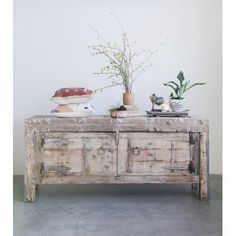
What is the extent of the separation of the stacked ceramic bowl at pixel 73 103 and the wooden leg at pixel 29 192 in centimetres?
63

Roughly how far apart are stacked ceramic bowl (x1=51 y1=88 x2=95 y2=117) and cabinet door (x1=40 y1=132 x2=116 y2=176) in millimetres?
195

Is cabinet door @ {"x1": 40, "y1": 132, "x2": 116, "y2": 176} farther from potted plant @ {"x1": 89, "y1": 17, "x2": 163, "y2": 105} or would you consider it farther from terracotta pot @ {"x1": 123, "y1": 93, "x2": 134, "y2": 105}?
potted plant @ {"x1": 89, "y1": 17, "x2": 163, "y2": 105}

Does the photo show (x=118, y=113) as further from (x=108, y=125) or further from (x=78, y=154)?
(x=78, y=154)

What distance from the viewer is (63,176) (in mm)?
2855

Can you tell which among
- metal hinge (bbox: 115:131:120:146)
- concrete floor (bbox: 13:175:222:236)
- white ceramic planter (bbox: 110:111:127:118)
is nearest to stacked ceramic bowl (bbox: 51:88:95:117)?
white ceramic planter (bbox: 110:111:127:118)

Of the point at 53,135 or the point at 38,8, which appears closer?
the point at 53,135

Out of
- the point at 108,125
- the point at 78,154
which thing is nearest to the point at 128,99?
the point at 108,125

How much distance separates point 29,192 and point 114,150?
0.78 m

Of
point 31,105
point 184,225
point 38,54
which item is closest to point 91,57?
point 38,54

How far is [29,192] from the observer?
9.34 ft

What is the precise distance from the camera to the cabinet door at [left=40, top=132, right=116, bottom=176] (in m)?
2.85

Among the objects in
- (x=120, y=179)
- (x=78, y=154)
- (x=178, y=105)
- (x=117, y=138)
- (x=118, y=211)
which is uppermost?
(x=178, y=105)

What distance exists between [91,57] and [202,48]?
1.23 metres
